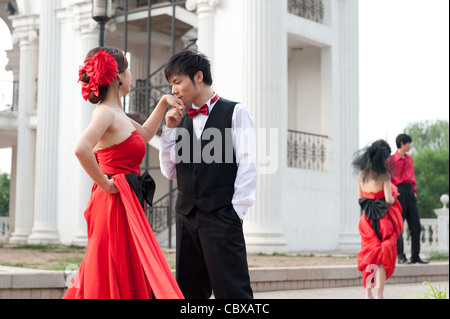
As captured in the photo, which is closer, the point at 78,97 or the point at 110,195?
the point at 110,195

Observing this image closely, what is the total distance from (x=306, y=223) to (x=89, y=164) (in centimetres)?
1382

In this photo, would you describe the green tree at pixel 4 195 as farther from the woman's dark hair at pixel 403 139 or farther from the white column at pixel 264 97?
the woman's dark hair at pixel 403 139

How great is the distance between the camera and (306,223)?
1738 cm

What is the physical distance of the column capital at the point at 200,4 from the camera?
1678 cm

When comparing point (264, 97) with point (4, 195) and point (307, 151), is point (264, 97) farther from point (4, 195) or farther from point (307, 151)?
point (4, 195)

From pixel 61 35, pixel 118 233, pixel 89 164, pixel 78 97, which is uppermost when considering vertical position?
pixel 61 35

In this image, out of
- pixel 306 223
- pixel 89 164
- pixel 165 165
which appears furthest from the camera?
pixel 306 223

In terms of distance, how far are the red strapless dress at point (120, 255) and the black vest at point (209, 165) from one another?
0.32 meters

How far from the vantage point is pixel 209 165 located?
165 inches

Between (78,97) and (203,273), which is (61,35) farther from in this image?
(203,273)

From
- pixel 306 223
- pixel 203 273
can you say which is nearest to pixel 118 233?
pixel 203 273

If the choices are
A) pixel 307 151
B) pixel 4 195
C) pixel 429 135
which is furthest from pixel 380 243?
pixel 4 195

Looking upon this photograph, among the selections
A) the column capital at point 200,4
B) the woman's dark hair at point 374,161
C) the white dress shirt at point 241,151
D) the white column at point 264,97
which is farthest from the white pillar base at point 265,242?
the white dress shirt at point 241,151

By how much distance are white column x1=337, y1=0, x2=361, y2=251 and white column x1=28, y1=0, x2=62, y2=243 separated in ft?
24.7
